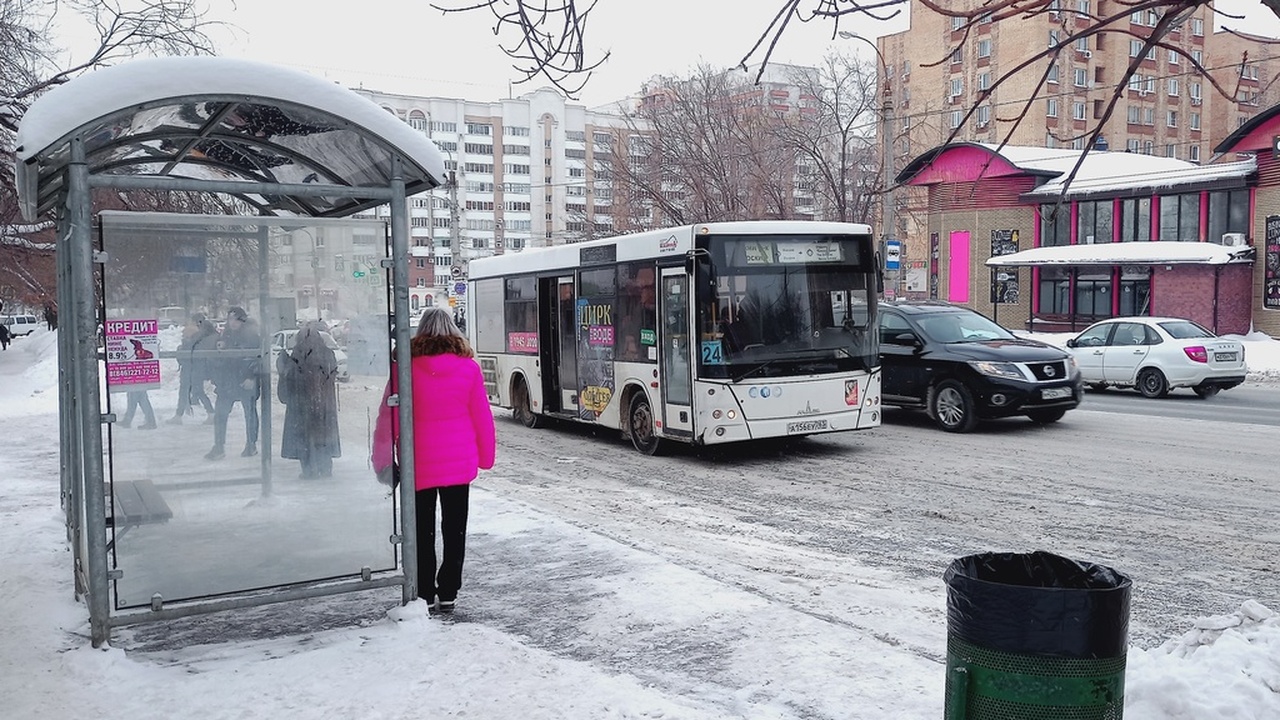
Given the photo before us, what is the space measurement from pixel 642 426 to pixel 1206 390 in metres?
12.6

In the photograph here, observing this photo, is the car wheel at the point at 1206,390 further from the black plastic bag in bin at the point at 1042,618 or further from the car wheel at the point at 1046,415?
the black plastic bag in bin at the point at 1042,618

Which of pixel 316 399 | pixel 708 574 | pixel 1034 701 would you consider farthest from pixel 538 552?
pixel 1034 701

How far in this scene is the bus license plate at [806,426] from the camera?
12.3 m

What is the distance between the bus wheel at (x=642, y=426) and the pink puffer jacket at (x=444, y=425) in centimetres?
687

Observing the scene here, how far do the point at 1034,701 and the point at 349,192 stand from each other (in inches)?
167

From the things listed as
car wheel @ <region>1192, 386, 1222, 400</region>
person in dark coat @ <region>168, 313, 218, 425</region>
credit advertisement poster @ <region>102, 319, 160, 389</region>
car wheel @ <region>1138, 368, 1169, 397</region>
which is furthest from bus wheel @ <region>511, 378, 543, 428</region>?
car wheel @ <region>1192, 386, 1222, 400</region>

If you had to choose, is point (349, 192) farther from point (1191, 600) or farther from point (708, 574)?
point (1191, 600)

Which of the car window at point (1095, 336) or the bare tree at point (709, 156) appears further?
the bare tree at point (709, 156)

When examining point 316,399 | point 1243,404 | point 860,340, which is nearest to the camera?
point 316,399

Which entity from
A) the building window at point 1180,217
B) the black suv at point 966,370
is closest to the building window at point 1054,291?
the building window at point 1180,217

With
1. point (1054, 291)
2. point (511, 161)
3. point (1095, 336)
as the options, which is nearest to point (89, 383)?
point (1095, 336)

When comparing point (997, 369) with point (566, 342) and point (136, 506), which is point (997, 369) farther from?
point (136, 506)

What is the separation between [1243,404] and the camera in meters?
18.7

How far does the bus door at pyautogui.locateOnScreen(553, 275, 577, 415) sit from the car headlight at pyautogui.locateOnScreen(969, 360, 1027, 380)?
542cm
